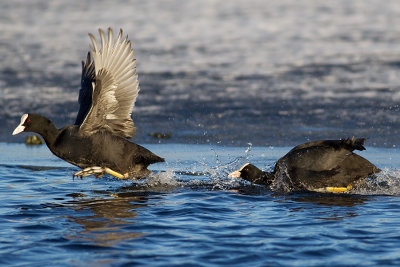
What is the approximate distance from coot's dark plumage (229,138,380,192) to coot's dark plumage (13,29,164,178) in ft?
4.99

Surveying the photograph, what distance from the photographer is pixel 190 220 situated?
225 inches

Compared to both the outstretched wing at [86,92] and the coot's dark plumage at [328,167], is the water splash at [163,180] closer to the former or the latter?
the outstretched wing at [86,92]

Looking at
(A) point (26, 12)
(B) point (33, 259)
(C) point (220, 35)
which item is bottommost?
(B) point (33, 259)

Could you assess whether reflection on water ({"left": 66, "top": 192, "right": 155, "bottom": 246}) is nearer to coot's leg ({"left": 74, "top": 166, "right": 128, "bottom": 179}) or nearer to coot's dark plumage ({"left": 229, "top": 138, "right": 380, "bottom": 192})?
coot's leg ({"left": 74, "top": 166, "right": 128, "bottom": 179})

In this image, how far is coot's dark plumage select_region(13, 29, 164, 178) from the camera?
23.3 ft

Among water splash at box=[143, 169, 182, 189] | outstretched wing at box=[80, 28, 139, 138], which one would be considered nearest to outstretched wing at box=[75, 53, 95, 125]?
outstretched wing at box=[80, 28, 139, 138]

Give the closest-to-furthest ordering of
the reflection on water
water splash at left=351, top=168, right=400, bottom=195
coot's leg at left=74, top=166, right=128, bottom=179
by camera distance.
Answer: the reflection on water < water splash at left=351, top=168, right=400, bottom=195 < coot's leg at left=74, top=166, right=128, bottom=179

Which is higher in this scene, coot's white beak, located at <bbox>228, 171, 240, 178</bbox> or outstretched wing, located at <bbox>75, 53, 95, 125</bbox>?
outstretched wing, located at <bbox>75, 53, 95, 125</bbox>

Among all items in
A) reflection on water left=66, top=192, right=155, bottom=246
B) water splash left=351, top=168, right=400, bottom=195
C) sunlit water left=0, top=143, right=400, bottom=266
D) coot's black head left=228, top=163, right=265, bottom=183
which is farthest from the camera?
coot's black head left=228, top=163, right=265, bottom=183

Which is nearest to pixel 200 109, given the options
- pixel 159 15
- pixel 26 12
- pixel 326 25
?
pixel 326 25

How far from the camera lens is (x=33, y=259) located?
4.71 meters

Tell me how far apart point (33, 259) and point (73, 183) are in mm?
2745

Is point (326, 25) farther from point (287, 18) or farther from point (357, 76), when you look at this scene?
point (357, 76)

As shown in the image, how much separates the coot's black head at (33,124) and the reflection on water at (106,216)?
2.93 ft
